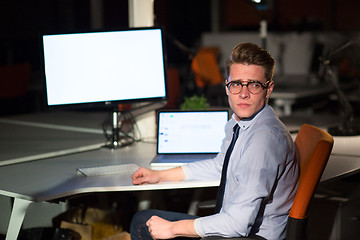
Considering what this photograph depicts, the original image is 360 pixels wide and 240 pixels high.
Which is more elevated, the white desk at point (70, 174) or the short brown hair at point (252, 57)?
the short brown hair at point (252, 57)

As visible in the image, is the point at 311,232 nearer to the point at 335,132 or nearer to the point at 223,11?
the point at 335,132

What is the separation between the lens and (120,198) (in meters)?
3.35

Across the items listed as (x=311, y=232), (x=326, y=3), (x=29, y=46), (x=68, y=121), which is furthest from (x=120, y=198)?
(x=326, y=3)

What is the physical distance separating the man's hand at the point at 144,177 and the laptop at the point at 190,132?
1.26 feet

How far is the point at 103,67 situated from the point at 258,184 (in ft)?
4.26

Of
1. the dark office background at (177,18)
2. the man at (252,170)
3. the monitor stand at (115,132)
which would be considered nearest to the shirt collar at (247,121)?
the man at (252,170)

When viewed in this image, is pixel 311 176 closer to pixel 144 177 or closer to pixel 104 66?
pixel 144 177

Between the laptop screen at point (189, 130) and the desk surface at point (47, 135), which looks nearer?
the laptop screen at point (189, 130)

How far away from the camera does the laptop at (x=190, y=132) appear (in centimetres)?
251

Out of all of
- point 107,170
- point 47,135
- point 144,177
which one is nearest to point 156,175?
point 144,177

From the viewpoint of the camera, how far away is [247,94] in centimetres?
179

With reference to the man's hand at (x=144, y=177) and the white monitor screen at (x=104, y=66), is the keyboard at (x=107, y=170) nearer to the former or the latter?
the man's hand at (x=144, y=177)

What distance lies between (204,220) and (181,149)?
0.84m

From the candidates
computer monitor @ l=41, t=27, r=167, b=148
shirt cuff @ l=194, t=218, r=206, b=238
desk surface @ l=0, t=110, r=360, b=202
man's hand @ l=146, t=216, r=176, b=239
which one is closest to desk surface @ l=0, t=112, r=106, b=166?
desk surface @ l=0, t=110, r=360, b=202
